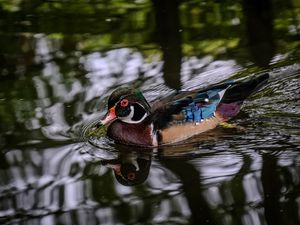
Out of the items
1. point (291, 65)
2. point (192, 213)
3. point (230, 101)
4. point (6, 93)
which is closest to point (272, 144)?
point (230, 101)

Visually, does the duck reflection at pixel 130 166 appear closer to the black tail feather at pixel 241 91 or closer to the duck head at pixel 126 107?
the duck head at pixel 126 107

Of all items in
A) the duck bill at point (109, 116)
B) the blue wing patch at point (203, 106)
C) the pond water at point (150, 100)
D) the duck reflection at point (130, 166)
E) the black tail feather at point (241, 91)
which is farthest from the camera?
the black tail feather at point (241, 91)

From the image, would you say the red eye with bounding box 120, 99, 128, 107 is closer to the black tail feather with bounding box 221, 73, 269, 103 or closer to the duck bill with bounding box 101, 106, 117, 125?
the duck bill with bounding box 101, 106, 117, 125

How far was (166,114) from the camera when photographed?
313 inches

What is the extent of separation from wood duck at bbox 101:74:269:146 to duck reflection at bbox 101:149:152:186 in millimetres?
268

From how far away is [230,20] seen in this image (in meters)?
11.8

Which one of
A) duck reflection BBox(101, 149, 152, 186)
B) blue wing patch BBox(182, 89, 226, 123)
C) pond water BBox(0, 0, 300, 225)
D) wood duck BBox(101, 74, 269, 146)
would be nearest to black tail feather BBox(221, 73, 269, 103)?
wood duck BBox(101, 74, 269, 146)

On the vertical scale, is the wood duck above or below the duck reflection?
above

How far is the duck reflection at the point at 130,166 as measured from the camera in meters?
7.01

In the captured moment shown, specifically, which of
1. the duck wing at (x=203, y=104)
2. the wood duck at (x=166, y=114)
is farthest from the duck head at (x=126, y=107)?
the duck wing at (x=203, y=104)

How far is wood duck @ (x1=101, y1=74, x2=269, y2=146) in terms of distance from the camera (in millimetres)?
7930

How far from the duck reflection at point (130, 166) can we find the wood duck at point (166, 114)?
268 millimetres

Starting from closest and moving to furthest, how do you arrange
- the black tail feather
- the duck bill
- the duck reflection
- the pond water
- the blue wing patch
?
the pond water < the duck reflection < the duck bill < the blue wing patch < the black tail feather

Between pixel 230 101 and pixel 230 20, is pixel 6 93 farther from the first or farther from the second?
pixel 230 20
